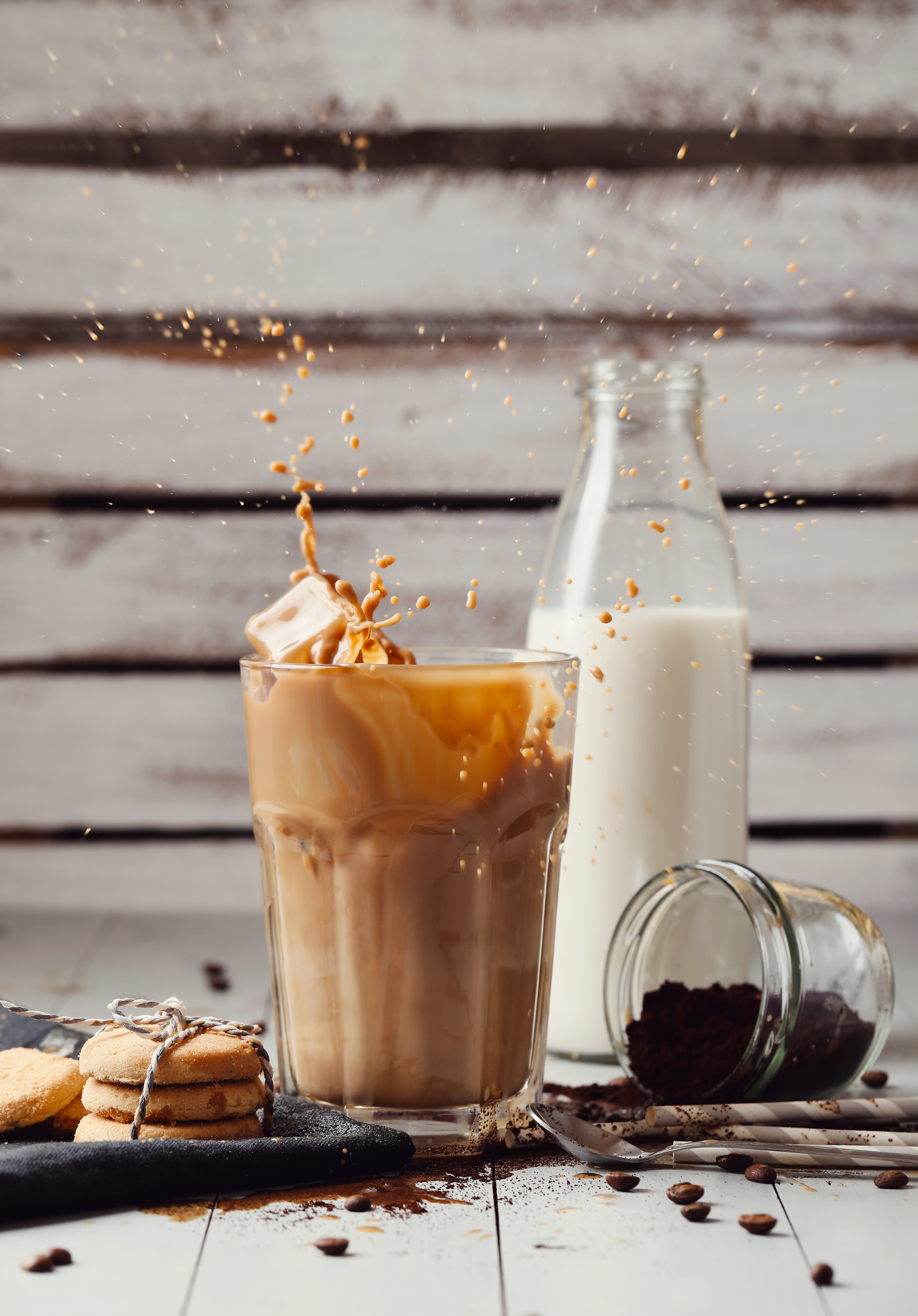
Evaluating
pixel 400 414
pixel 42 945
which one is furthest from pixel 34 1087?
pixel 400 414

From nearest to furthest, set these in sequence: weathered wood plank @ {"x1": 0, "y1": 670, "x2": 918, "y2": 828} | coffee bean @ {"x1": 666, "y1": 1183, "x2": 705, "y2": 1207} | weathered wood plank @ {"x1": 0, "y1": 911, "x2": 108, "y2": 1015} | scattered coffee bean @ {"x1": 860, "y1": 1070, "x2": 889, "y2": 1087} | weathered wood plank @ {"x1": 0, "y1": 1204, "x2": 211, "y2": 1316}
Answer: weathered wood plank @ {"x1": 0, "y1": 1204, "x2": 211, "y2": 1316}
coffee bean @ {"x1": 666, "y1": 1183, "x2": 705, "y2": 1207}
scattered coffee bean @ {"x1": 860, "y1": 1070, "x2": 889, "y2": 1087}
weathered wood plank @ {"x1": 0, "y1": 911, "x2": 108, "y2": 1015}
weathered wood plank @ {"x1": 0, "y1": 670, "x2": 918, "y2": 828}

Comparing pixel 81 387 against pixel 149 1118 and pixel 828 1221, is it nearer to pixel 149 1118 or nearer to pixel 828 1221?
pixel 149 1118

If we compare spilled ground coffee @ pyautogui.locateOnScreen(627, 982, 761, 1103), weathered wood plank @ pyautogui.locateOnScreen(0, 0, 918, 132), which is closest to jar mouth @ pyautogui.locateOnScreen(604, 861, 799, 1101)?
spilled ground coffee @ pyautogui.locateOnScreen(627, 982, 761, 1103)

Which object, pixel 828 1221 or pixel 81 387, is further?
pixel 81 387

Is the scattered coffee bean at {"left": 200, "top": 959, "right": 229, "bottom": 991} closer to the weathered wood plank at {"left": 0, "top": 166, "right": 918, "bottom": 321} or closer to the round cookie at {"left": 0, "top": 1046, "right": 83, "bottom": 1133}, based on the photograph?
the round cookie at {"left": 0, "top": 1046, "right": 83, "bottom": 1133}

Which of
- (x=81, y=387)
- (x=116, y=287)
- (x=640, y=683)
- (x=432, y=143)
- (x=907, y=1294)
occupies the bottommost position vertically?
(x=907, y=1294)

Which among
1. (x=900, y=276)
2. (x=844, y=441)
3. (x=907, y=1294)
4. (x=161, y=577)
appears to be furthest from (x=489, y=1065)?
(x=900, y=276)

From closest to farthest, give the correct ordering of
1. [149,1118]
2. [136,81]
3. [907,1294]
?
[907,1294] < [149,1118] < [136,81]
